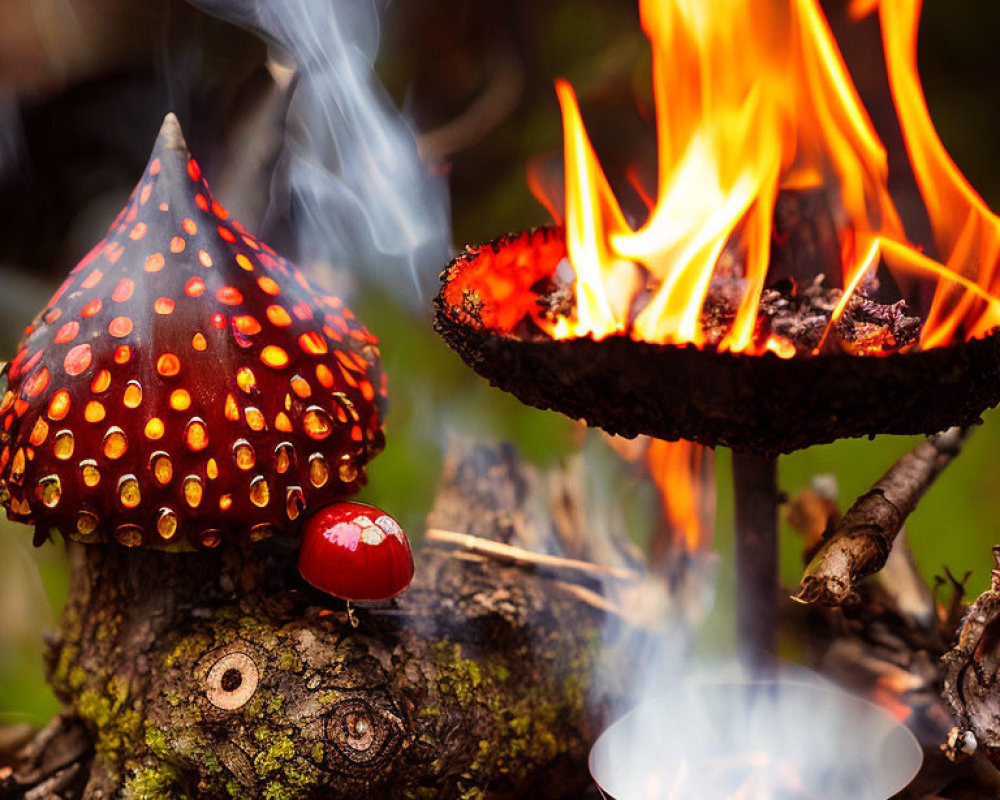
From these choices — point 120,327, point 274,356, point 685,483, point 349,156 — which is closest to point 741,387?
point 274,356

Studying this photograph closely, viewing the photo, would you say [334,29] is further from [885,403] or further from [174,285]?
[885,403]

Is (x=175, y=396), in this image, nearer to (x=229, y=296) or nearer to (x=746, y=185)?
(x=229, y=296)

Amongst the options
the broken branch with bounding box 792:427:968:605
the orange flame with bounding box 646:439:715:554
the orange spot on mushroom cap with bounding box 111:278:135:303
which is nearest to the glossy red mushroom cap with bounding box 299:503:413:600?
the orange spot on mushroom cap with bounding box 111:278:135:303

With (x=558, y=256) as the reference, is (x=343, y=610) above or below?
below

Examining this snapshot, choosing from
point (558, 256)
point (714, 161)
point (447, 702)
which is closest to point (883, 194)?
point (714, 161)

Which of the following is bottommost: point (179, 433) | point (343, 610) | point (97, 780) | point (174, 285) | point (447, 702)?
point (97, 780)

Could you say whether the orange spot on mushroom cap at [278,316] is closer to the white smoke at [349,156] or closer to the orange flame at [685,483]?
the white smoke at [349,156]

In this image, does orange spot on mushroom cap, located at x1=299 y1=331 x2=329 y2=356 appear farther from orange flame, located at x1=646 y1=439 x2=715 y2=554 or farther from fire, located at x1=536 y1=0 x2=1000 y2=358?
orange flame, located at x1=646 y1=439 x2=715 y2=554
